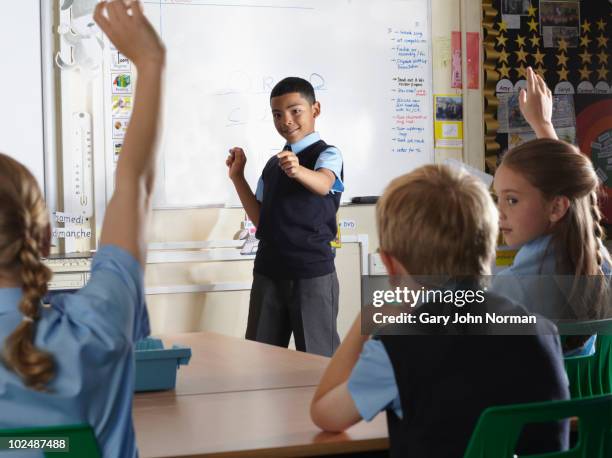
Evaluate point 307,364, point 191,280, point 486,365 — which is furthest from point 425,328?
point 191,280

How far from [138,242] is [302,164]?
103 inches

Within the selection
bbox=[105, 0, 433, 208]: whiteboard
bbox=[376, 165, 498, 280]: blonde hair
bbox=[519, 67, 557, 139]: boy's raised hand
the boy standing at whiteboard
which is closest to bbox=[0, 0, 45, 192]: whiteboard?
bbox=[105, 0, 433, 208]: whiteboard

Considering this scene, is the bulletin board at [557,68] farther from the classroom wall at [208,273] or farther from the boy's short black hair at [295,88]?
the boy's short black hair at [295,88]

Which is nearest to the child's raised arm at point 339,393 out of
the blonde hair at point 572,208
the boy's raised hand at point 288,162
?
the blonde hair at point 572,208

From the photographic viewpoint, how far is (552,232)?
2139 millimetres

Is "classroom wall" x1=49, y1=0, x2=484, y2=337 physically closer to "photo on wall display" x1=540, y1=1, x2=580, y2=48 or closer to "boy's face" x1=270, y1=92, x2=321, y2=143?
"boy's face" x1=270, y1=92, x2=321, y2=143

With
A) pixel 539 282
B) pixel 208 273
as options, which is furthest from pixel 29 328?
pixel 208 273

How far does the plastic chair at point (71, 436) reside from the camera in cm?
114

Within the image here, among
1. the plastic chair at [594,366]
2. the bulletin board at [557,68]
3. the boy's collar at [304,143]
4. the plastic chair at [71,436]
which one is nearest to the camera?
the plastic chair at [71,436]

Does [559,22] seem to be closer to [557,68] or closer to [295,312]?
[557,68]

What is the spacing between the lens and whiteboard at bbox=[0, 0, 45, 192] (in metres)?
3.96

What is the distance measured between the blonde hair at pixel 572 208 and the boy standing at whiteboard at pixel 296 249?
1.59 m

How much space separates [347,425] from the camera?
60.1 inches

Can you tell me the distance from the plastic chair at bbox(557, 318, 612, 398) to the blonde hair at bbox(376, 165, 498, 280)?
1.60 ft
